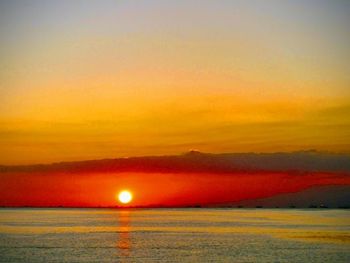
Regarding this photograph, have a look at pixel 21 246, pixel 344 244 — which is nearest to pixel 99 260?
pixel 21 246

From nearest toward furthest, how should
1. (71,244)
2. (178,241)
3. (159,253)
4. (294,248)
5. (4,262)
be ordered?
(4,262) → (159,253) → (294,248) → (71,244) → (178,241)

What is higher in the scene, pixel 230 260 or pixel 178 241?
pixel 178 241

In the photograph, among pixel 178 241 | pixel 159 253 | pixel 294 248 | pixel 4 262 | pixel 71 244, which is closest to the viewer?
pixel 4 262

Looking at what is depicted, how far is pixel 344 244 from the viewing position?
85375 millimetres

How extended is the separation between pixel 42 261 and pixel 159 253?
13.7 meters

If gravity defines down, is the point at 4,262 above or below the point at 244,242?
below

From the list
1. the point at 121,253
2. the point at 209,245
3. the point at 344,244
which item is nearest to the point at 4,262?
the point at 121,253

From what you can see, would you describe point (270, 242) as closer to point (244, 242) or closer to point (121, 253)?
point (244, 242)

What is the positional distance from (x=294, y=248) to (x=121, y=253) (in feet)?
72.4

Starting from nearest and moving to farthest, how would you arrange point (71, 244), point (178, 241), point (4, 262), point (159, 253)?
1. point (4, 262)
2. point (159, 253)
3. point (71, 244)
4. point (178, 241)

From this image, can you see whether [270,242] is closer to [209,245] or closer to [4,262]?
[209,245]

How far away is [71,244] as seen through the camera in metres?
84.5

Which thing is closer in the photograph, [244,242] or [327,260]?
[327,260]

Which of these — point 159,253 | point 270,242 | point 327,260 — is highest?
point 270,242
